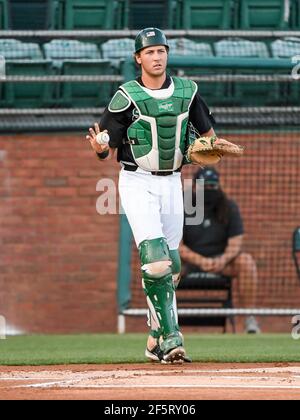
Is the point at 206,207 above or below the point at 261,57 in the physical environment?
below

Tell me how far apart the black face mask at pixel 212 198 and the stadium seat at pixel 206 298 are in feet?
2.33

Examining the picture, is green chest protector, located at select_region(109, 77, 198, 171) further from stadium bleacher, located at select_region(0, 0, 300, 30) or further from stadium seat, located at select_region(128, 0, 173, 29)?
stadium seat, located at select_region(128, 0, 173, 29)

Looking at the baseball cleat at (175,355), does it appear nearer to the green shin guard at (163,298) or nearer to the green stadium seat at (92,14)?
the green shin guard at (163,298)

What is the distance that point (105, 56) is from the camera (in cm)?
1451

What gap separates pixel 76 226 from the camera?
14.3 m

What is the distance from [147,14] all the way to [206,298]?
3861mm

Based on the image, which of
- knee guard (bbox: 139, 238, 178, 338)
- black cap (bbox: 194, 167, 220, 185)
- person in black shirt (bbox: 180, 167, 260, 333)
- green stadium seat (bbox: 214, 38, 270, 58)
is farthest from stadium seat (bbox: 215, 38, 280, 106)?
knee guard (bbox: 139, 238, 178, 338)

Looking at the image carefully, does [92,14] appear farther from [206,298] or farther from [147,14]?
[206,298]

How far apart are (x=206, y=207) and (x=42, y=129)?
233 cm

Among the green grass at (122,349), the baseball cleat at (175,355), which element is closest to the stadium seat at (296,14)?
the green grass at (122,349)

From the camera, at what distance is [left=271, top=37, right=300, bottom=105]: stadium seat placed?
14.1 m

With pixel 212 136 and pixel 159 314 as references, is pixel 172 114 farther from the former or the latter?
pixel 159 314

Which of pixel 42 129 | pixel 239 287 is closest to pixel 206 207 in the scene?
pixel 239 287

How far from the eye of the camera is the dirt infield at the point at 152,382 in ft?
20.7
